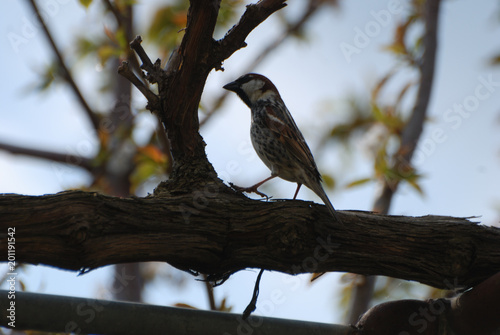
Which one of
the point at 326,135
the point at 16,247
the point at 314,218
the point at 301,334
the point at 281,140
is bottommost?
the point at 301,334

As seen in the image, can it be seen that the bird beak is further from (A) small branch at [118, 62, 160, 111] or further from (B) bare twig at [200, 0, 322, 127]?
(B) bare twig at [200, 0, 322, 127]

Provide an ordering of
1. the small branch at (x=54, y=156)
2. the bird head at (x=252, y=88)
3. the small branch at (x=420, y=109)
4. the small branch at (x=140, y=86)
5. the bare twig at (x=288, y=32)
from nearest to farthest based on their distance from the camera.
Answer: the small branch at (x=140, y=86)
the bird head at (x=252, y=88)
the small branch at (x=420, y=109)
the small branch at (x=54, y=156)
the bare twig at (x=288, y=32)

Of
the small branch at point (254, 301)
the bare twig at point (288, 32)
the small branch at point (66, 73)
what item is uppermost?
the bare twig at point (288, 32)

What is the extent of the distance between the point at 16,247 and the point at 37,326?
0.29 metres

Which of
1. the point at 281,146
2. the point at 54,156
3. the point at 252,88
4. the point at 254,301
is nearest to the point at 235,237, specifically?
the point at 254,301

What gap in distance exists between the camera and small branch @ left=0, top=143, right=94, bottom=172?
249 inches

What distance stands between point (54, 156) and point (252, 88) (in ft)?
9.29

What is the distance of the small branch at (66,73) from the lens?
5568 mm

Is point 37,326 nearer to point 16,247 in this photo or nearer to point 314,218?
point 16,247

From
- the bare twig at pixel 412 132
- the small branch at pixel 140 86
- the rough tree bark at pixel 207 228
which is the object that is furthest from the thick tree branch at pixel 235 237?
the bare twig at pixel 412 132

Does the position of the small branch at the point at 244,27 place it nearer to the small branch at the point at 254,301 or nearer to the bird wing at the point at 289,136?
the small branch at the point at 254,301

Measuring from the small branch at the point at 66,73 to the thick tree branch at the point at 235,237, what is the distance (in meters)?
3.62

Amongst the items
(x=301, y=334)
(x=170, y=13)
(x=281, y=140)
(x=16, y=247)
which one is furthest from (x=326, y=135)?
(x=16, y=247)

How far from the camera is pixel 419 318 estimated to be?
9.38ft
